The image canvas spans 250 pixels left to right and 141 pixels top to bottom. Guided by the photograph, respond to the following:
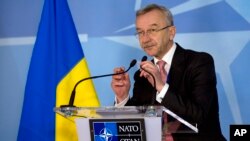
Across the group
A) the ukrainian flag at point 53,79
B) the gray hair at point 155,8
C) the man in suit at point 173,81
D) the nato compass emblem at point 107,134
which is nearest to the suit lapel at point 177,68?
the man in suit at point 173,81

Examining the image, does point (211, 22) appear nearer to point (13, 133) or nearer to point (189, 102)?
point (189, 102)

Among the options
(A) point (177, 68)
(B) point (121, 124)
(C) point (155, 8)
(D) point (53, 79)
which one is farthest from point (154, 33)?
(B) point (121, 124)

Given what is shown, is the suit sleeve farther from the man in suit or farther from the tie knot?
the tie knot

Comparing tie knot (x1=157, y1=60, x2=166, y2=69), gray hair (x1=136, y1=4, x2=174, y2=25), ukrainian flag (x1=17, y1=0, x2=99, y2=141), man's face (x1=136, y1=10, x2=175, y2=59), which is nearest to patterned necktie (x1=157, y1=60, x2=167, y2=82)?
tie knot (x1=157, y1=60, x2=166, y2=69)

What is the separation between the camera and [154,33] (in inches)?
89.1

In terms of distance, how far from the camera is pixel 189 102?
1815 mm

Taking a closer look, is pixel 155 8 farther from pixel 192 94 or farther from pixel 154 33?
pixel 192 94

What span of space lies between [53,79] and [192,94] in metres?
1.03

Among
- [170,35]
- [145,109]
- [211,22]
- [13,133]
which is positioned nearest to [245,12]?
[211,22]

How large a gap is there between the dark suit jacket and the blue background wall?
73 centimetres

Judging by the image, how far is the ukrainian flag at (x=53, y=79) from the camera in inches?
103

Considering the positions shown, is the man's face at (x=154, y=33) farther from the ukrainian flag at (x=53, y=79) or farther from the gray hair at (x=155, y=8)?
the ukrainian flag at (x=53, y=79)

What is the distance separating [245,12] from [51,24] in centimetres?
132

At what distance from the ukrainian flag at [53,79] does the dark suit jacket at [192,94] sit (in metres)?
0.55
